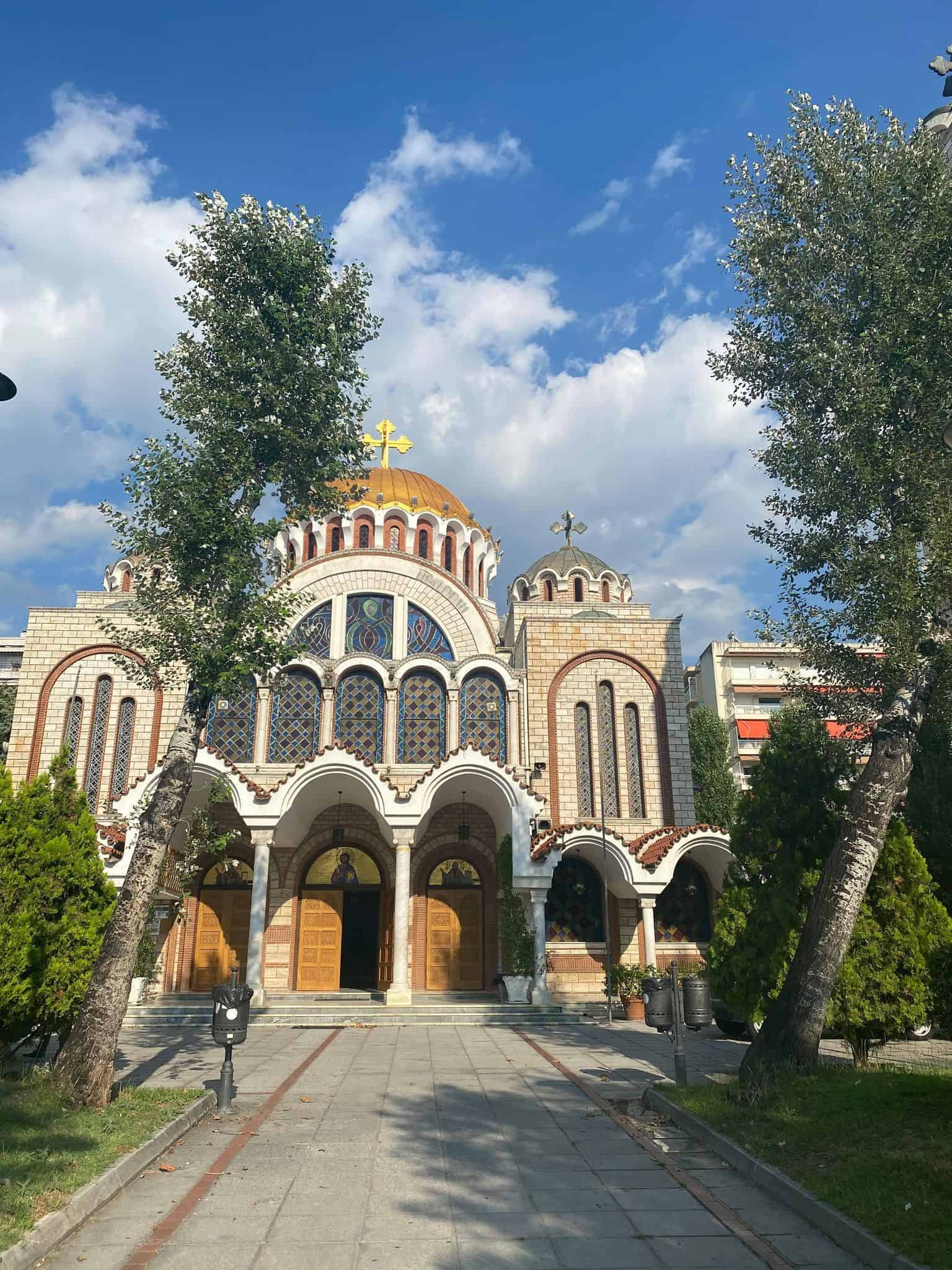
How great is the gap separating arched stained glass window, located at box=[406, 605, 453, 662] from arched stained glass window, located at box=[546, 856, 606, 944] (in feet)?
19.7

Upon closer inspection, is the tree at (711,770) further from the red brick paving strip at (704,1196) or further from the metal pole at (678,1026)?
the red brick paving strip at (704,1196)

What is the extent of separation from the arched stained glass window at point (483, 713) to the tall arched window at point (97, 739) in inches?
327

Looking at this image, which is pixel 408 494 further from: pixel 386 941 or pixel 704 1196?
pixel 704 1196

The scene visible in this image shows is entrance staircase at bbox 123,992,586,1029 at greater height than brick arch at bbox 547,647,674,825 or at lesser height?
lesser

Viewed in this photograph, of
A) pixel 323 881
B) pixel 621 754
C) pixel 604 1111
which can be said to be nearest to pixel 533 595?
pixel 621 754

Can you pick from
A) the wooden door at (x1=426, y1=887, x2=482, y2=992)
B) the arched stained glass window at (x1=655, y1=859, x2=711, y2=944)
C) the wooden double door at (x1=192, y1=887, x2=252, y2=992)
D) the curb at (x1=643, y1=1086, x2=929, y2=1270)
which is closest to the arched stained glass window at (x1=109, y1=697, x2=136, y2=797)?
the wooden double door at (x1=192, y1=887, x2=252, y2=992)

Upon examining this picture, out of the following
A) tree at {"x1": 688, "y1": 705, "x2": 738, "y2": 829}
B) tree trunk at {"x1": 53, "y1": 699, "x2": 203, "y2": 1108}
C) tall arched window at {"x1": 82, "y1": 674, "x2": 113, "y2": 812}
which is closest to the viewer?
tree trunk at {"x1": 53, "y1": 699, "x2": 203, "y2": 1108}

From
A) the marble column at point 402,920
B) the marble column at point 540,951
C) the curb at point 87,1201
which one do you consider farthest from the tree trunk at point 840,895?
the marble column at point 402,920

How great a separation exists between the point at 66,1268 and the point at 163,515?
713 centimetres

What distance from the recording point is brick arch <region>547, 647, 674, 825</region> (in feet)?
67.3

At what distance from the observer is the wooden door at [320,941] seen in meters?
19.6

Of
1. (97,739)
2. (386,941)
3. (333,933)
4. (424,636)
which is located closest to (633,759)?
(424,636)

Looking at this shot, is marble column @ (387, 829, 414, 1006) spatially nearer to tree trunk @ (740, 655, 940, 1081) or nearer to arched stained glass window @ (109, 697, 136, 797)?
arched stained glass window @ (109, 697, 136, 797)

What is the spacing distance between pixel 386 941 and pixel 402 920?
8.69 feet
